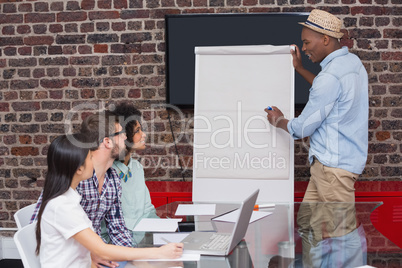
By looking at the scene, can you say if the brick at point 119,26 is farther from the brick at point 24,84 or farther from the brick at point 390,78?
the brick at point 390,78

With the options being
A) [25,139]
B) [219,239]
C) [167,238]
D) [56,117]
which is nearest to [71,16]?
[56,117]

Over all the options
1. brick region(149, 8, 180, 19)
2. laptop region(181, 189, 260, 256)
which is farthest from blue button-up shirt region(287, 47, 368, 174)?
brick region(149, 8, 180, 19)

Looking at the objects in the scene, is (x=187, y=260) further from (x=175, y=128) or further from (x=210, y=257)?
(x=175, y=128)

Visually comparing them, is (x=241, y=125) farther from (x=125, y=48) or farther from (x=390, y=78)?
(x=390, y=78)

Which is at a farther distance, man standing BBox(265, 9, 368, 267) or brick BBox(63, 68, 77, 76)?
brick BBox(63, 68, 77, 76)

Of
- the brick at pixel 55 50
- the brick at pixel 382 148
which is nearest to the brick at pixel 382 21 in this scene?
the brick at pixel 382 148

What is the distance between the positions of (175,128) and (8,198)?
4.75 feet

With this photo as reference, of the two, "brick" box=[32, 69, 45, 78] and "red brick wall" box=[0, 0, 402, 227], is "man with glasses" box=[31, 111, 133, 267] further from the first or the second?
"brick" box=[32, 69, 45, 78]

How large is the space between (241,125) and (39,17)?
178 centimetres

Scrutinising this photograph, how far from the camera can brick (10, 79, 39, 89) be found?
3.48m

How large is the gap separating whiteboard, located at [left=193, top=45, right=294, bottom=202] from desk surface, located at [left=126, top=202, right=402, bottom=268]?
0.52m

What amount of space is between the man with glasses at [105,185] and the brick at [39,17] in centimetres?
159

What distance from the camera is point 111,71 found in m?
3.43

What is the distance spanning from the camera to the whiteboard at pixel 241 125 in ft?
9.68
